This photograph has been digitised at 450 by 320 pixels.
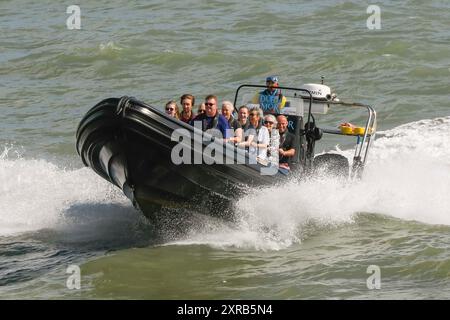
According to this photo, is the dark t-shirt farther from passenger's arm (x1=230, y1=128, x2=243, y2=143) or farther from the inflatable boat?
passenger's arm (x1=230, y1=128, x2=243, y2=143)

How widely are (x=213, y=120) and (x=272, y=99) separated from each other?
1.04 meters

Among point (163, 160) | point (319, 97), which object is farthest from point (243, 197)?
point (319, 97)

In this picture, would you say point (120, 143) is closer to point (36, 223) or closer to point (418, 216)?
point (36, 223)

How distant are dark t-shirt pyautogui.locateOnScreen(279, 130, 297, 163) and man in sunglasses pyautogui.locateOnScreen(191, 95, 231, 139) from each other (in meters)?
0.73

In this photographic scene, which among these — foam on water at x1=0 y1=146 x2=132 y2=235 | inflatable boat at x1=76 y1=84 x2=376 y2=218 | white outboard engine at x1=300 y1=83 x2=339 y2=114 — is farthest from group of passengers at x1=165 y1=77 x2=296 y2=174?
foam on water at x1=0 y1=146 x2=132 y2=235

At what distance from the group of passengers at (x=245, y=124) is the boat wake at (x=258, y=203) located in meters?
0.37

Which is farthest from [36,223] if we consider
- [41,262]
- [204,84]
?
[204,84]

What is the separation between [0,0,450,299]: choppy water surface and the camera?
24.3 ft

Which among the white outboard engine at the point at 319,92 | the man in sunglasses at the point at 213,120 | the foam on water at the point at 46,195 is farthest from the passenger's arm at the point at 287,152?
the foam on water at the point at 46,195

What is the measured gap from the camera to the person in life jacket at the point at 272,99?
9.21 meters

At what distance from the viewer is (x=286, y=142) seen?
8930mm

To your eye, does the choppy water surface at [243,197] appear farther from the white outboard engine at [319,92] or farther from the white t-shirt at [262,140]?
the white outboard engine at [319,92]

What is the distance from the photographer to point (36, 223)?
9.52 m

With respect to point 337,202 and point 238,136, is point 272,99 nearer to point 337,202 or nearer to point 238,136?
point 238,136
